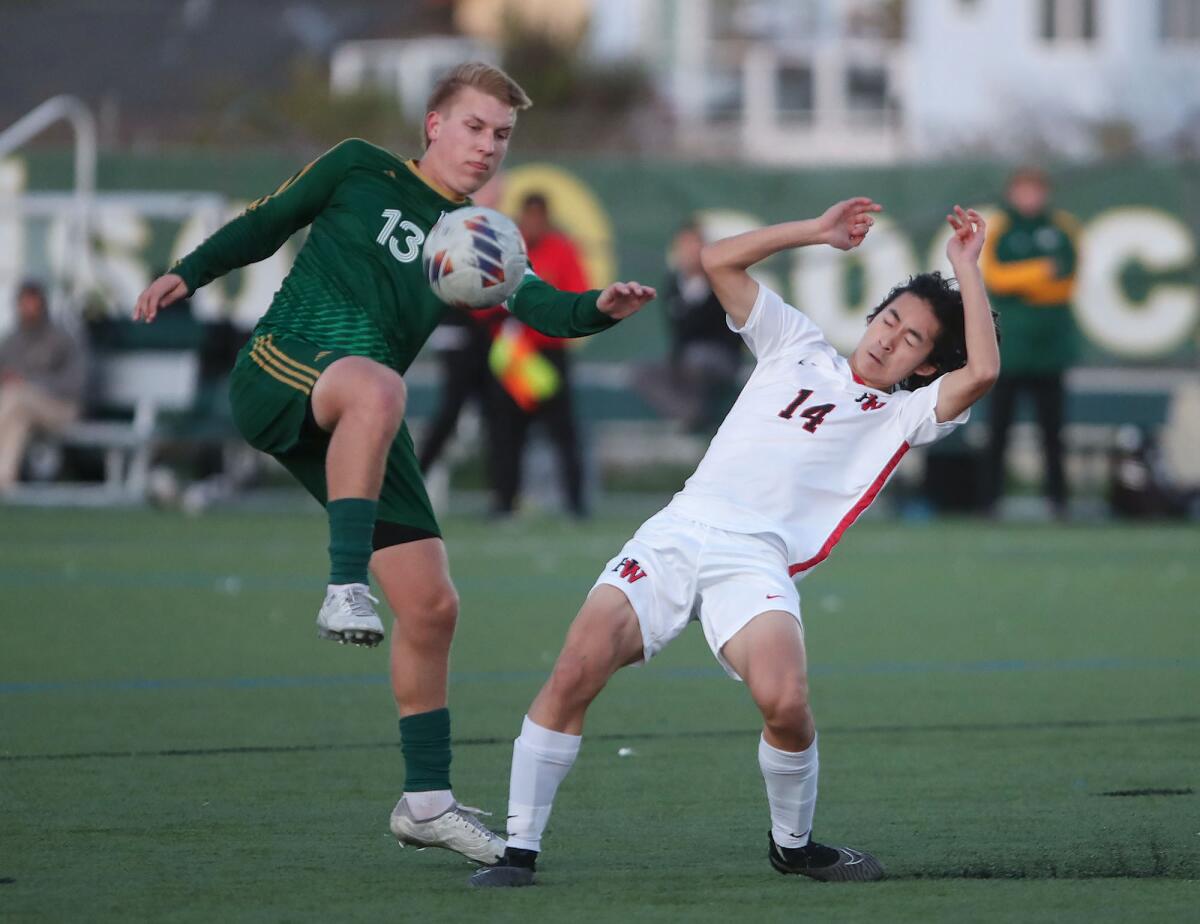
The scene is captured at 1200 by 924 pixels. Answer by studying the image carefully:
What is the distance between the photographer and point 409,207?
5512mm

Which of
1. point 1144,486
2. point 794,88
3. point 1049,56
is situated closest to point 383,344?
point 1144,486

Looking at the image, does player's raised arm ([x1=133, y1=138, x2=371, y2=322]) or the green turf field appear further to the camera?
player's raised arm ([x1=133, y1=138, x2=371, y2=322])

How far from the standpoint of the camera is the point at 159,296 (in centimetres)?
544

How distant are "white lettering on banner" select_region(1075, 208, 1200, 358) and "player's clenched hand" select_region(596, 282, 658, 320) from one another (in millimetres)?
14222

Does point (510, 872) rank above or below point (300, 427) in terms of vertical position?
below

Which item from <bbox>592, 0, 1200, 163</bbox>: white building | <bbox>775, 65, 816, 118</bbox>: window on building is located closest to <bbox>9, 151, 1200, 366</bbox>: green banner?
<bbox>592, 0, 1200, 163</bbox>: white building

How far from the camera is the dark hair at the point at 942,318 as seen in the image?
5.41 meters

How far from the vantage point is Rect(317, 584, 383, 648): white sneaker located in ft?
16.0

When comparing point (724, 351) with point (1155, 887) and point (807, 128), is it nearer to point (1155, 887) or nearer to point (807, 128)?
point (1155, 887)

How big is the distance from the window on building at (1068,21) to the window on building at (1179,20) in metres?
1.59

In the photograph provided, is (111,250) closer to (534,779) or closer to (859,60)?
(534,779)

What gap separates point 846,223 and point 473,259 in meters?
0.90

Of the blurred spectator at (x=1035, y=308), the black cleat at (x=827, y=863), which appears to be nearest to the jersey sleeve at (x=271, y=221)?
the black cleat at (x=827, y=863)

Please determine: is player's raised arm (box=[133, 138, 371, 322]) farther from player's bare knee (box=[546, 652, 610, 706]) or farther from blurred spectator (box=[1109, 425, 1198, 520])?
blurred spectator (box=[1109, 425, 1198, 520])
